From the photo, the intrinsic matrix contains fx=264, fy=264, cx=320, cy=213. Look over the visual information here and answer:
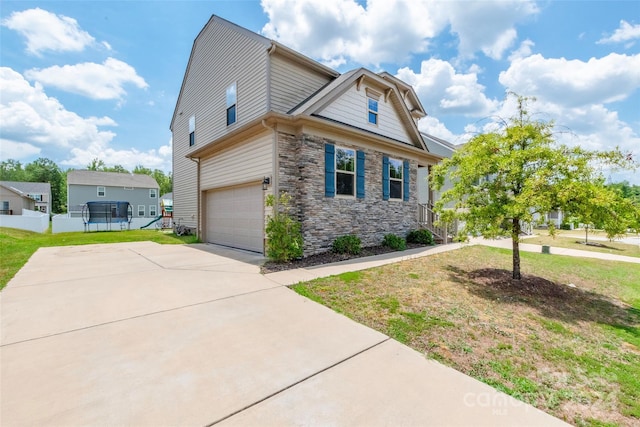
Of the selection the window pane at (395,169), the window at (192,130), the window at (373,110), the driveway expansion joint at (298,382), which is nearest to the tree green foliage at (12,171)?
the window at (192,130)

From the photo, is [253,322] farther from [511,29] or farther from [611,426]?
[511,29]

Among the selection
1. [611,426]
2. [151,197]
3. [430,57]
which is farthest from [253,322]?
[151,197]

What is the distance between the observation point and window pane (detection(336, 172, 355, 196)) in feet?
28.3

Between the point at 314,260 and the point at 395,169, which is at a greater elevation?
the point at 395,169

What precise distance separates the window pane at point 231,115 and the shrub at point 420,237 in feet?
28.9

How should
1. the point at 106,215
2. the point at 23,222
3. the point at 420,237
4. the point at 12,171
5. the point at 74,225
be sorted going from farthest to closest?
1. the point at 12,171
2. the point at 106,215
3. the point at 74,225
4. the point at 23,222
5. the point at 420,237

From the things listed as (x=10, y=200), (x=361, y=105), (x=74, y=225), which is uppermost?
(x=361, y=105)

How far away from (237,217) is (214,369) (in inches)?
299

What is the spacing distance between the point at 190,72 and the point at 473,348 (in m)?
17.6

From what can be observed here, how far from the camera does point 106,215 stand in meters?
19.6

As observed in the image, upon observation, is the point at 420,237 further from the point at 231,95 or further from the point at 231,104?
the point at 231,95

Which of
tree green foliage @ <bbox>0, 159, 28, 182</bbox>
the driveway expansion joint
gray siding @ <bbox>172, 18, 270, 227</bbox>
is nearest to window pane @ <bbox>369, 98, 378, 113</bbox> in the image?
gray siding @ <bbox>172, 18, 270, 227</bbox>

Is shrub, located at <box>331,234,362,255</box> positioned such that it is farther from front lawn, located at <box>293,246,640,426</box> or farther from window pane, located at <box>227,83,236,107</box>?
window pane, located at <box>227,83,236,107</box>

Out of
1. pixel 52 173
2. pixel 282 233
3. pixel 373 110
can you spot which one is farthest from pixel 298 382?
pixel 52 173
